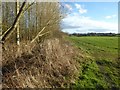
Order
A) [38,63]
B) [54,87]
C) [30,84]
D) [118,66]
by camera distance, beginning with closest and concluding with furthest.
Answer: [30,84] < [54,87] < [38,63] < [118,66]

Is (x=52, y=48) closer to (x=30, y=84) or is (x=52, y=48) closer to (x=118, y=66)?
(x=30, y=84)

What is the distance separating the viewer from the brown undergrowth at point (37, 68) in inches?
364

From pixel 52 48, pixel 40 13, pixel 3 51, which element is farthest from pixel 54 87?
pixel 40 13

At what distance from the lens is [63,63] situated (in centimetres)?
1180

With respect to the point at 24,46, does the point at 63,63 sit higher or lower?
lower

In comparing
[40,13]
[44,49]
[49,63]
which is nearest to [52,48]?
[44,49]

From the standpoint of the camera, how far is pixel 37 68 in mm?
10516

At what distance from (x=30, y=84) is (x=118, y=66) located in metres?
7.97

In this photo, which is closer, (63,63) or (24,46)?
(63,63)

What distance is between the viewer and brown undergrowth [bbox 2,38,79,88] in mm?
9250

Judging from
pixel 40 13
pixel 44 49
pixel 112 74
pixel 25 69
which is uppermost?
pixel 40 13

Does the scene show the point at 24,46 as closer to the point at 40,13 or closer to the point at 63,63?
the point at 63,63

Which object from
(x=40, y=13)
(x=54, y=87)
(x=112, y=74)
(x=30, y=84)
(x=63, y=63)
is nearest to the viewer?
(x=30, y=84)

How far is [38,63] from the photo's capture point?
10.9 m
